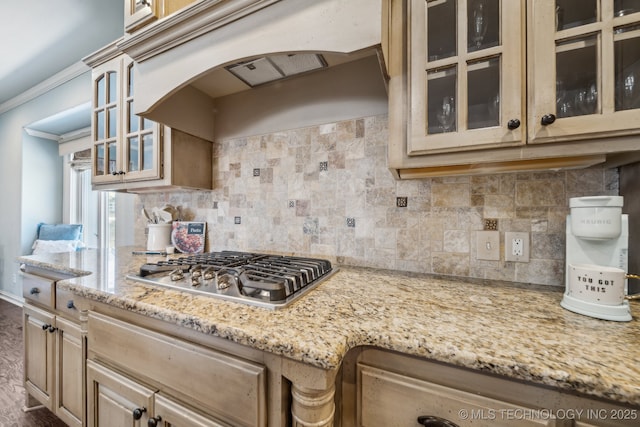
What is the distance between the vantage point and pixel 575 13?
714mm

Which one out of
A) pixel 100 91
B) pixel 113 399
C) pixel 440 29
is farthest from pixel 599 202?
pixel 100 91

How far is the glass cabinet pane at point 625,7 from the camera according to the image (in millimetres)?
664

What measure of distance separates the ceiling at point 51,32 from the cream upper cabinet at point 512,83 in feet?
6.95

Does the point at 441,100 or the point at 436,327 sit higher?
the point at 441,100

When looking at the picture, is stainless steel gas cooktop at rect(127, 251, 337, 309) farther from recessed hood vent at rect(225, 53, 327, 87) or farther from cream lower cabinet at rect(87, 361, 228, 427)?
recessed hood vent at rect(225, 53, 327, 87)

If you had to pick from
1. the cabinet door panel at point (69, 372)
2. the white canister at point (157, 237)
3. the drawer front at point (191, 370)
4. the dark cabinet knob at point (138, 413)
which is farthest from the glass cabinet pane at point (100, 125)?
the dark cabinet knob at point (138, 413)

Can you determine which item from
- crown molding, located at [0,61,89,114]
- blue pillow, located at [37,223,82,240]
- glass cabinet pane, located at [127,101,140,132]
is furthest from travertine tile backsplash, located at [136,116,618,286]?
blue pillow, located at [37,223,82,240]

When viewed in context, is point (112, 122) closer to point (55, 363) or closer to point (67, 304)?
point (67, 304)

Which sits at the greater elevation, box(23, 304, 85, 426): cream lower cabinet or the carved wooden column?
the carved wooden column

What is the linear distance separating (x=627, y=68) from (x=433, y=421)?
0.99 m

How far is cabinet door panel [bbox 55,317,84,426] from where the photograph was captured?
120 cm

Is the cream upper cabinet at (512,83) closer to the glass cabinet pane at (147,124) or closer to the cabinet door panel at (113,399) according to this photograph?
the cabinet door panel at (113,399)

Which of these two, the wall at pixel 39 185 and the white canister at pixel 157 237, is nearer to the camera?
the white canister at pixel 157 237

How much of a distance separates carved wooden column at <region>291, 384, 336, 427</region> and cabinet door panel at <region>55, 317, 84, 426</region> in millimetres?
1215
